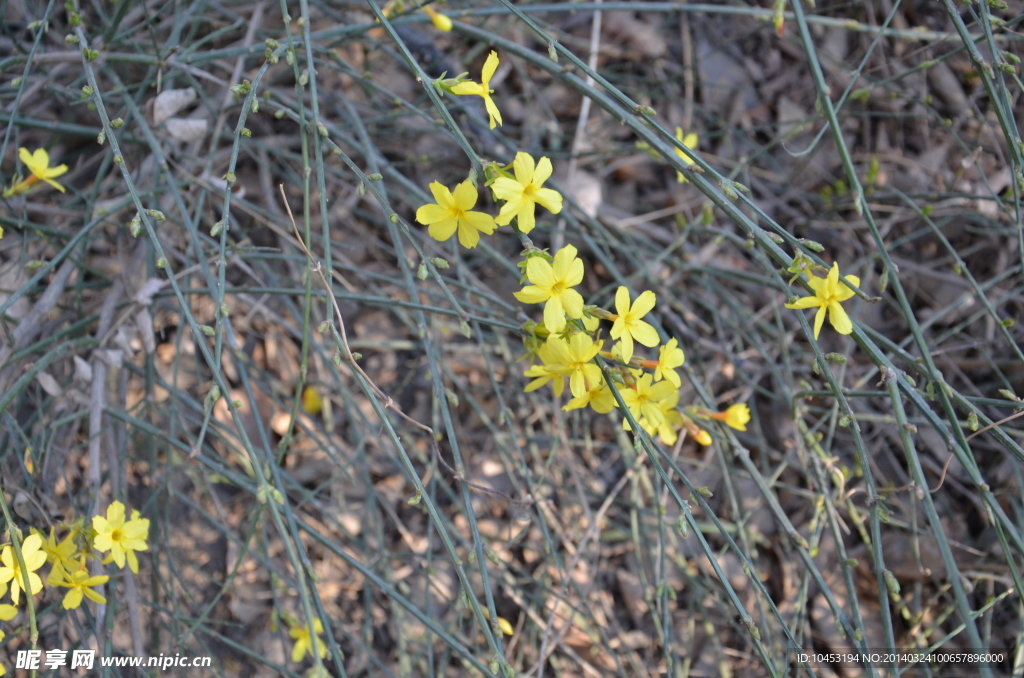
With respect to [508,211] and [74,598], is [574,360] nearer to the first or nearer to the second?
[508,211]

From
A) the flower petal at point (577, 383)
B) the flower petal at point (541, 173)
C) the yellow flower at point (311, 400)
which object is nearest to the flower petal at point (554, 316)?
the flower petal at point (577, 383)

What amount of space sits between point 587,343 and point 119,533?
3.72 ft

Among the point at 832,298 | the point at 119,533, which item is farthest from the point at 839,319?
the point at 119,533

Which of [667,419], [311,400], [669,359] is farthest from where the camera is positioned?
[311,400]

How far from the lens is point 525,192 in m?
1.17

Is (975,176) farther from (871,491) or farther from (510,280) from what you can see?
(871,491)

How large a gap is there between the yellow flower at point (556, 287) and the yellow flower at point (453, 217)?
0.15 m

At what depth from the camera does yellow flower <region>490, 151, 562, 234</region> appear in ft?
3.68

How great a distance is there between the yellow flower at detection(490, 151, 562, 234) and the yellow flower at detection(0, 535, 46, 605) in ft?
3.72

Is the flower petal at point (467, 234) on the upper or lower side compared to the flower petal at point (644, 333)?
upper

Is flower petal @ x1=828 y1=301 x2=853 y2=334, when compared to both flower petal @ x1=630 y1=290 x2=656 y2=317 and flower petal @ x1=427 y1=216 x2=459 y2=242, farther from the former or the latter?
flower petal @ x1=427 y1=216 x2=459 y2=242

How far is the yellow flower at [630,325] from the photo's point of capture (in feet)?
4.03

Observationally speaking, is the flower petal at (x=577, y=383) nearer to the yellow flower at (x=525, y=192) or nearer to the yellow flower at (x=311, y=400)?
the yellow flower at (x=525, y=192)

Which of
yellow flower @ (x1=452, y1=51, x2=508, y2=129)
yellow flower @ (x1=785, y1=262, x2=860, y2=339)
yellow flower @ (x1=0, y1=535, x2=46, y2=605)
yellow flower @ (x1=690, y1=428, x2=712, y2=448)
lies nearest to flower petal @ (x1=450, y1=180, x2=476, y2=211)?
yellow flower @ (x1=452, y1=51, x2=508, y2=129)
